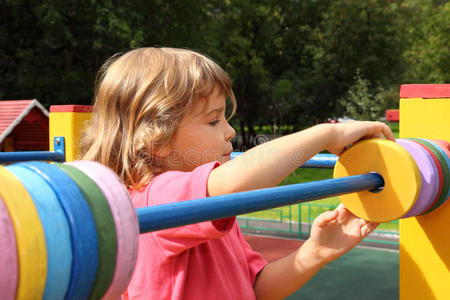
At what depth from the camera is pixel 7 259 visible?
0.46m

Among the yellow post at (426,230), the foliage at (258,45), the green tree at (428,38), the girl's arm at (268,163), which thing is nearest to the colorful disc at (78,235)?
the girl's arm at (268,163)

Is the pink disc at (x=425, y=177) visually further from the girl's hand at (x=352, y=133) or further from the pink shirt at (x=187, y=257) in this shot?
the pink shirt at (x=187, y=257)

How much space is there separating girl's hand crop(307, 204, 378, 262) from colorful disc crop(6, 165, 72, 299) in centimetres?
81

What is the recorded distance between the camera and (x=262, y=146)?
0.93 meters

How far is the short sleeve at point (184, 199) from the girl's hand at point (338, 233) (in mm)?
396

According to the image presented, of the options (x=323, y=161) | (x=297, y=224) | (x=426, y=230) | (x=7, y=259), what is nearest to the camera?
(x=7, y=259)

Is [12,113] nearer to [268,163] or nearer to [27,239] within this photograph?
[268,163]

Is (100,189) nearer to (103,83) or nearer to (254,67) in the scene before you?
(103,83)

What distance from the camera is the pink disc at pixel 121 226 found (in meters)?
0.55

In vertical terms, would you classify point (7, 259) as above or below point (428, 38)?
below

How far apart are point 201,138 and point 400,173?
1.56 feet

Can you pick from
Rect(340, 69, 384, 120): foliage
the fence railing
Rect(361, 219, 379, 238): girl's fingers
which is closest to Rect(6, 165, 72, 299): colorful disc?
Rect(361, 219, 379, 238): girl's fingers

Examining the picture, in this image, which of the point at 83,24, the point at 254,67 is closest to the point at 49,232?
the point at 83,24

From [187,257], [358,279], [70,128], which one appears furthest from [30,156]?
[358,279]
